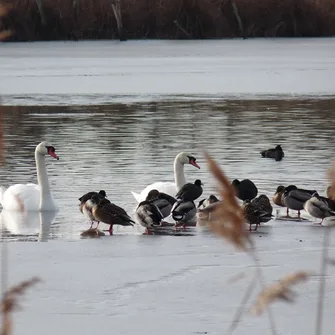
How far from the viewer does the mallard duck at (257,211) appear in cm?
889

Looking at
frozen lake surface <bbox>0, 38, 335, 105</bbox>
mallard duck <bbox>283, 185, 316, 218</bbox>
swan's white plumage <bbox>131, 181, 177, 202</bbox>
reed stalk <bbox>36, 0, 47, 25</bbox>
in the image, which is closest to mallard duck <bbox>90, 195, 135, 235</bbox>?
swan's white plumage <bbox>131, 181, 177, 202</bbox>

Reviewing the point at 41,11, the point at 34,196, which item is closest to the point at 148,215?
the point at 34,196

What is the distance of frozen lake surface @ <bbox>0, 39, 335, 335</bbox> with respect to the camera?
5.89 m

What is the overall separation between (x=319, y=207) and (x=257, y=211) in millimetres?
568

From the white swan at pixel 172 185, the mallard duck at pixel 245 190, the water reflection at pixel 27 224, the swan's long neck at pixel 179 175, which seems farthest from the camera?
the swan's long neck at pixel 179 175

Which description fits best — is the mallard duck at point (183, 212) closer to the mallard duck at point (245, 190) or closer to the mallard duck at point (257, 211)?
the mallard duck at point (257, 211)

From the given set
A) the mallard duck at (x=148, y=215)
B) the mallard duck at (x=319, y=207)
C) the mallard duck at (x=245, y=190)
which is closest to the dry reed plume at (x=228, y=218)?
the mallard duck at (x=148, y=215)

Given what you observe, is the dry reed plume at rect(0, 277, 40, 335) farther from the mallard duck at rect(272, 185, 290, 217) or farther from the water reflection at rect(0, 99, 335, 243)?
the mallard duck at rect(272, 185, 290, 217)

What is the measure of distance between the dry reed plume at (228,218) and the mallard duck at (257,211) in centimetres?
640

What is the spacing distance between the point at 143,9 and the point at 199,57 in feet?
28.5

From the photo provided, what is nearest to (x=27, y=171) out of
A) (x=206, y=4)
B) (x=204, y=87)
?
(x=204, y=87)

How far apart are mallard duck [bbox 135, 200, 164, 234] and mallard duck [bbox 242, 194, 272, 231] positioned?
736 millimetres

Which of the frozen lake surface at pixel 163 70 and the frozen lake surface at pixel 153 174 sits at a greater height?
the frozen lake surface at pixel 163 70

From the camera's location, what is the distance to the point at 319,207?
357 inches
